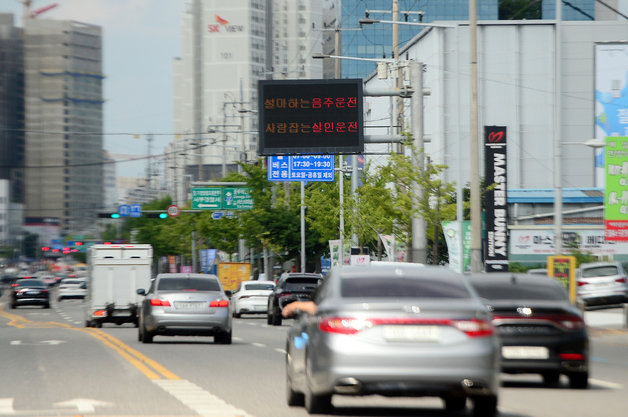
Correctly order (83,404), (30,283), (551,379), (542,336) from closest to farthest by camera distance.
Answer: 1. (83,404)
2. (542,336)
3. (551,379)
4. (30,283)

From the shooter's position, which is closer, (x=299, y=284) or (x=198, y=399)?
(x=198, y=399)

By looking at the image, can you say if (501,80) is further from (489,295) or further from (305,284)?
(489,295)

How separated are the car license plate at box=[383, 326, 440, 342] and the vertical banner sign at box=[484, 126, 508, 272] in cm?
3359

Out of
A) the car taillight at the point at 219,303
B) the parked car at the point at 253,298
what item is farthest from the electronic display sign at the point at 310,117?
the car taillight at the point at 219,303

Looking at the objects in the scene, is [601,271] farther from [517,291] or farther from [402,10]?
[402,10]

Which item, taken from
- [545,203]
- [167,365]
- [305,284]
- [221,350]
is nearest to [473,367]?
[167,365]

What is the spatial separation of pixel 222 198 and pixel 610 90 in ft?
101

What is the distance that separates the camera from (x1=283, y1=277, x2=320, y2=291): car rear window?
41.2m

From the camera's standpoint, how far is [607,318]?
41125mm

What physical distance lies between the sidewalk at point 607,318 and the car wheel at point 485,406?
2207 cm

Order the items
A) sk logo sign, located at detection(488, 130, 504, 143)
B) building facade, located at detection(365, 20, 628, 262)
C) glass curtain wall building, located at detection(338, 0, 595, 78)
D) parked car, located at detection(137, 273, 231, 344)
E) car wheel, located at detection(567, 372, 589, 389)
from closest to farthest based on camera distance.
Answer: car wheel, located at detection(567, 372, 589, 389) → parked car, located at detection(137, 273, 231, 344) → sk logo sign, located at detection(488, 130, 504, 143) → building facade, located at detection(365, 20, 628, 262) → glass curtain wall building, located at detection(338, 0, 595, 78)

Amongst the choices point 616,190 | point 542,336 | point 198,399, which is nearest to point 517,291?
point 542,336

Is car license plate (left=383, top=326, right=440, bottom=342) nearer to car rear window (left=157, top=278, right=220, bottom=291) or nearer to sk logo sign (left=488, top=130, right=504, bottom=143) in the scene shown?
car rear window (left=157, top=278, right=220, bottom=291)

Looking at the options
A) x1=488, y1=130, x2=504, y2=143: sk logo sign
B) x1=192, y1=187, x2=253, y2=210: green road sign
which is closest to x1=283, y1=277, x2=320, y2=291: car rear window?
x1=488, y1=130, x2=504, y2=143: sk logo sign
